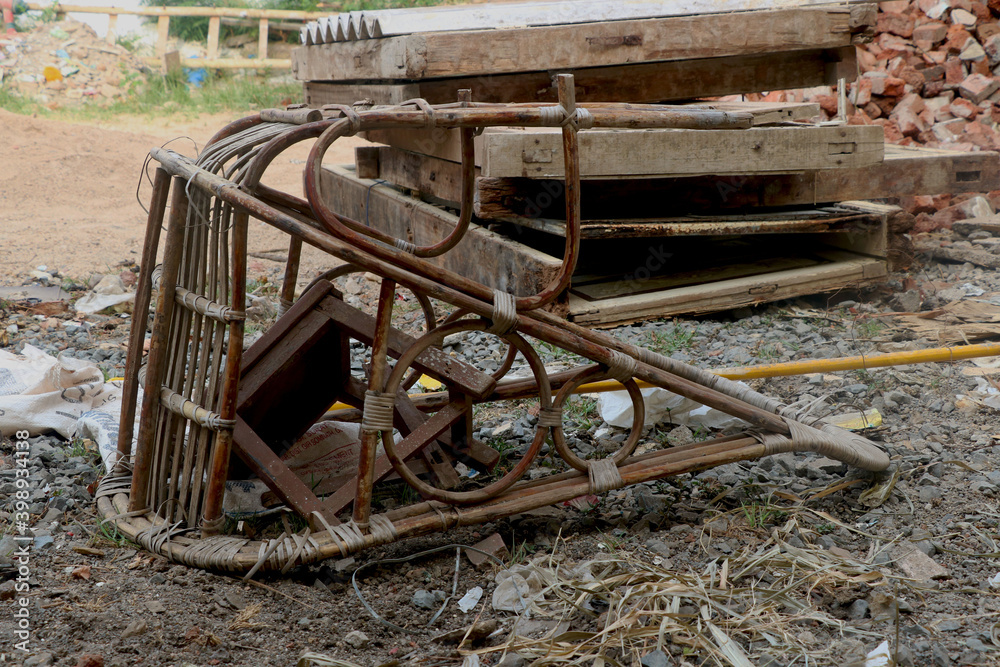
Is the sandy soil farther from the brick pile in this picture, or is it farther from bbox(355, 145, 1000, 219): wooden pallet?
the brick pile

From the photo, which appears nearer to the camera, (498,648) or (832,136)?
(498,648)

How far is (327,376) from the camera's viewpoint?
8.03ft

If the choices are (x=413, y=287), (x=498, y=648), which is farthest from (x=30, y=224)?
(x=498, y=648)

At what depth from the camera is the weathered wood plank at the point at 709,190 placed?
3.82m

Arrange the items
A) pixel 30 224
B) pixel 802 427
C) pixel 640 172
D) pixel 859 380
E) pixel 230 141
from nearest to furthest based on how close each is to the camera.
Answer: pixel 230 141
pixel 802 427
pixel 859 380
pixel 640 172
pixel 30 224

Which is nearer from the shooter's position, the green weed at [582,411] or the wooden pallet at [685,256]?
the green weed at [582,411]

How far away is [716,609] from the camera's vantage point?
6.07 ft

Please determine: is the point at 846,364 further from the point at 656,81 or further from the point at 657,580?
the point at 656,81

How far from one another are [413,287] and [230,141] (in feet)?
2.39

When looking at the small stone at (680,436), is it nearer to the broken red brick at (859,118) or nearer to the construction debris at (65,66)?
the broken red brick at (859,118)

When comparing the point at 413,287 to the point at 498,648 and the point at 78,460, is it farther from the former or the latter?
the point at 78,460

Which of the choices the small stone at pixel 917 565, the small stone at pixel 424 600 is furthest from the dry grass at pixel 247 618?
the small stone at pixel 917 565

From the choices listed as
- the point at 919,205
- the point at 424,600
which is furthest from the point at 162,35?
the point at 424,600

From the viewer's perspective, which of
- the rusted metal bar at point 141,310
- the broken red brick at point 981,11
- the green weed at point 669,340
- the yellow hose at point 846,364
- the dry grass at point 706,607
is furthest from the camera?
the broken red brick at point 981,11
